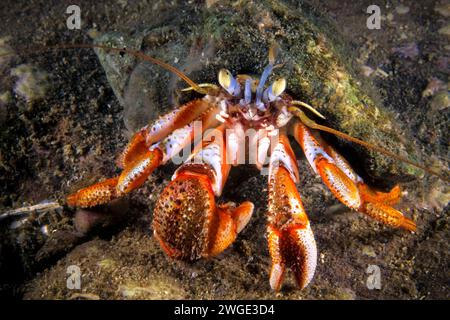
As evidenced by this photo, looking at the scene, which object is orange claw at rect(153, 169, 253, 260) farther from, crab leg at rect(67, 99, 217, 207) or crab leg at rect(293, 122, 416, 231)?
crab leg at rect(293, 122, 416, 231)

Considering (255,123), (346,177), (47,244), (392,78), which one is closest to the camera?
(346,177)

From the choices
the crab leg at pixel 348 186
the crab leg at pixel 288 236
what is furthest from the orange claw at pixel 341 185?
the crab leg at pixel 288 236

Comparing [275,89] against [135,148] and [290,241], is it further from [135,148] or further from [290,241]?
[135,148]

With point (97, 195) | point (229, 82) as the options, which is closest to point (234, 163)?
point (229, 82)

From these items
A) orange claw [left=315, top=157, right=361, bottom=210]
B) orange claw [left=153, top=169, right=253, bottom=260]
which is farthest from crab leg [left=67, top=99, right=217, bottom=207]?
orange claw [left=315, top=157, right=361, bottom=210]

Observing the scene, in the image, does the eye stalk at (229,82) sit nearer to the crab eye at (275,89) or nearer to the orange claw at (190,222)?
the crab eye at (275,89)

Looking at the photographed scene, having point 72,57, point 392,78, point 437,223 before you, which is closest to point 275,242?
point 437,223
